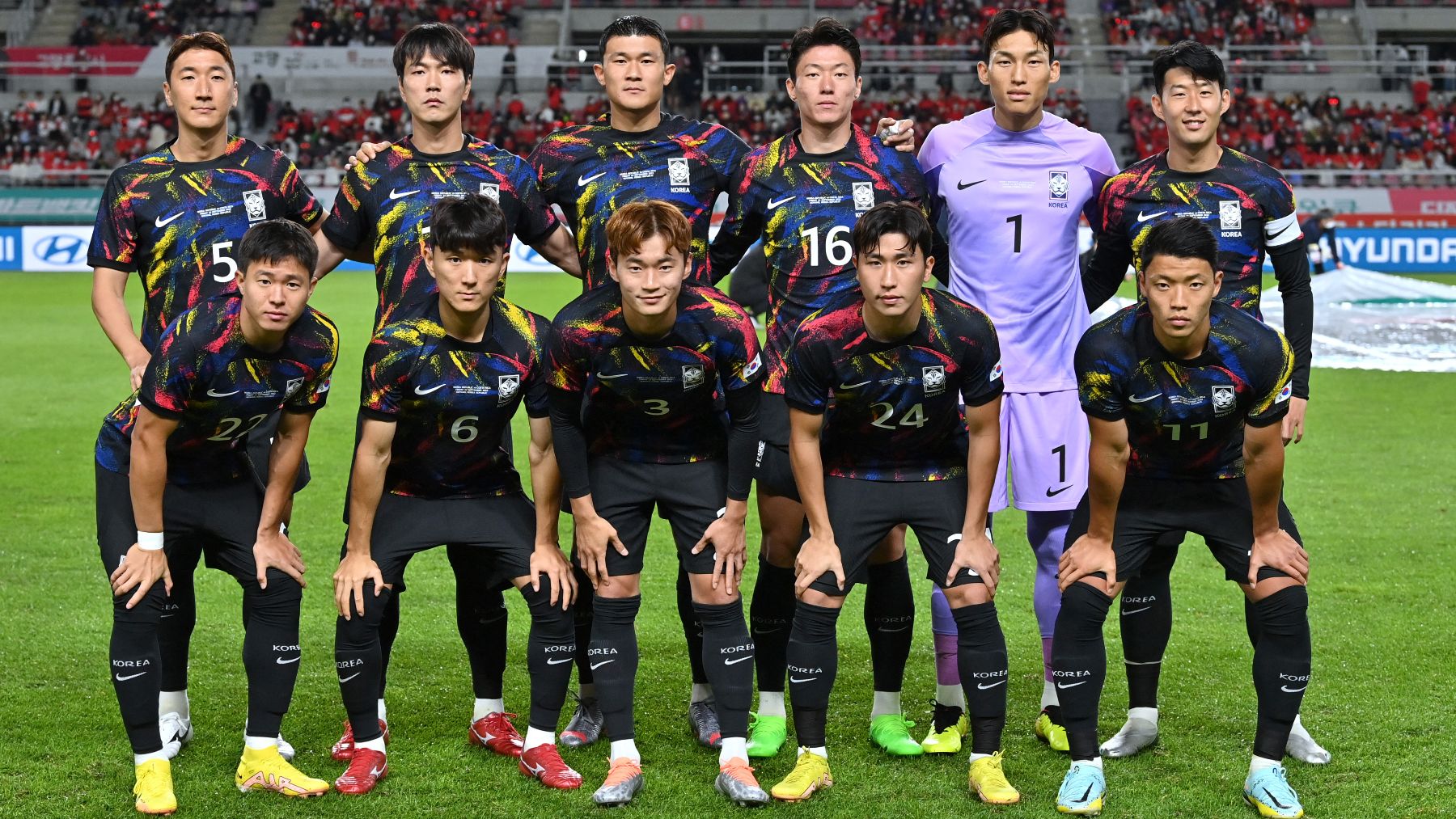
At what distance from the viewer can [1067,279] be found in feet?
18.9

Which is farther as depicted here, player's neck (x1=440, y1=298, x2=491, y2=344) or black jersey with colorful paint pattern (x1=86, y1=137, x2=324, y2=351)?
black jersey with colorful paint pattern (x1=86, y1=137, x2=324, y2=351)

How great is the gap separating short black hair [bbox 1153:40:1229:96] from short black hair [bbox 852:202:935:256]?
1205mm

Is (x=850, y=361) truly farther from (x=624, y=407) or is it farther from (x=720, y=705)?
(x=720, y=705)

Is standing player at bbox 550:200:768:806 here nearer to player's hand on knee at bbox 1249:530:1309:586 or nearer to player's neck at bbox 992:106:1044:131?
→ player's neck at bbox 992:106:1044:131

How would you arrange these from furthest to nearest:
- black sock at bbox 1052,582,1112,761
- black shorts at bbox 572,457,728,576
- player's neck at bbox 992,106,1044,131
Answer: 1. player's neck at bbox 992,106,1044,131
2. black shorts at bbox 572,457,728,576
3. black sock at bbox 1052,582,1112,761

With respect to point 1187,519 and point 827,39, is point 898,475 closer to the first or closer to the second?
point 1187,519

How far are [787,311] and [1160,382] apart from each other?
143 cm

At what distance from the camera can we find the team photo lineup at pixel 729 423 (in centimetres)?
484

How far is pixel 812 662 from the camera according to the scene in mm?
5004

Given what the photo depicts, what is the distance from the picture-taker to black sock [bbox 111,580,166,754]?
488 centimetres

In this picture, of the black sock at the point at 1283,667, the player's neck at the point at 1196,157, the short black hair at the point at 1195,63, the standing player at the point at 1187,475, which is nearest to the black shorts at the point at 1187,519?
the standing player at the point at 1187,475

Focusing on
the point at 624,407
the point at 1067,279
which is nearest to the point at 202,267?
the point at 624,407

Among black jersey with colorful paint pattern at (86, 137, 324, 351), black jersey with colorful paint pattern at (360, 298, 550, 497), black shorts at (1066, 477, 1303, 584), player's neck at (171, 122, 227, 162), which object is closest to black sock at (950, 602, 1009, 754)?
black shorts at (1066, 477, 1303, 584)

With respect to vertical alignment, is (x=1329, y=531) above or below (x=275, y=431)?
below
